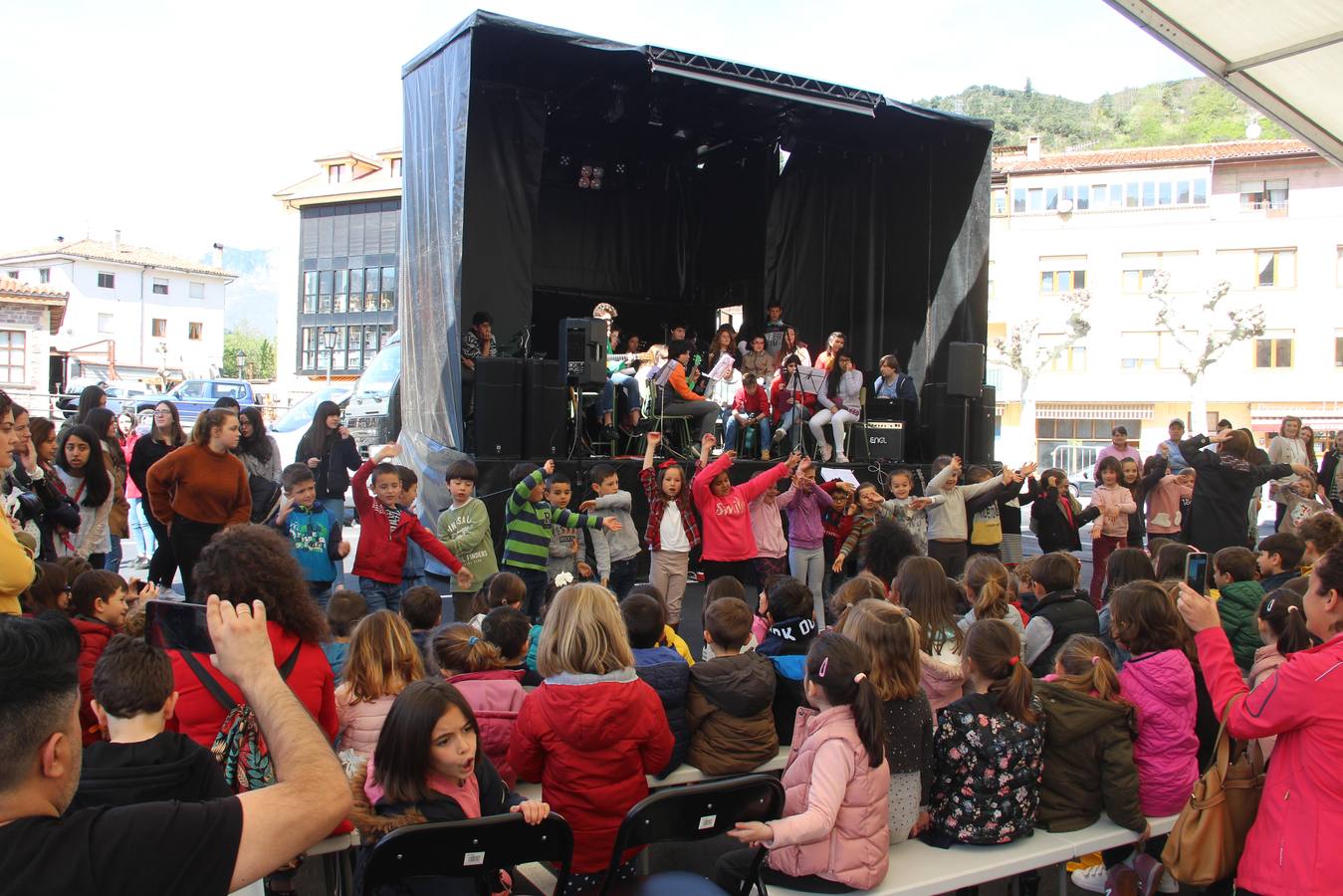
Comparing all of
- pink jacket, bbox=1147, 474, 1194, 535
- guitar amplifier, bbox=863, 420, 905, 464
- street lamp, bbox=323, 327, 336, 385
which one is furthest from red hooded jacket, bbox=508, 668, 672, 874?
street lamp, bbox=323, 327, 336, 385

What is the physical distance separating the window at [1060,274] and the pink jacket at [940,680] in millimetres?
37710

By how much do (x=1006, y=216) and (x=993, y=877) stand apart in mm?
39567

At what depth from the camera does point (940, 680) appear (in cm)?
383

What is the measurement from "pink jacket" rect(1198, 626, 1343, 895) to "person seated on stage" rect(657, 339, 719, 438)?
756cm

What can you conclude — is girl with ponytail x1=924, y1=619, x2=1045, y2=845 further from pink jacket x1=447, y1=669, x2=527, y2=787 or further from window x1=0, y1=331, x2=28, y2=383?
window x1=0, y1=331, x2=28, y2=383

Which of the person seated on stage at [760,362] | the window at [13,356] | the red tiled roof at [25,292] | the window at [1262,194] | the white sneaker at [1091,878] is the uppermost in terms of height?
the window at [1262,194]

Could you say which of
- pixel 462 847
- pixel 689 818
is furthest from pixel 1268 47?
pixel 462 847

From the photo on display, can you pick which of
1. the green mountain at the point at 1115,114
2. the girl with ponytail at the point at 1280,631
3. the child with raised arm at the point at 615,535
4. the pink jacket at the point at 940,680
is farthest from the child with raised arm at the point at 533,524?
the green mountain at the point at 1115,114

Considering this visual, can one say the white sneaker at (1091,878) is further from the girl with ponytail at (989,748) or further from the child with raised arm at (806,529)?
the child with raised arm at (806,529)

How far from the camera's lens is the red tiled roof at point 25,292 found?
3516 centimetres

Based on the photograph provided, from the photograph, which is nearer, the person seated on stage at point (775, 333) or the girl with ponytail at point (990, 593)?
the girl with ponytail at point (990, 593)

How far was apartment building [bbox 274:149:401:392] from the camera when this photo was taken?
5028 centimetres

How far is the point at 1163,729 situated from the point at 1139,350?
3813cm

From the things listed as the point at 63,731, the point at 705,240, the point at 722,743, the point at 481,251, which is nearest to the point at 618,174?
the point at 705,240
